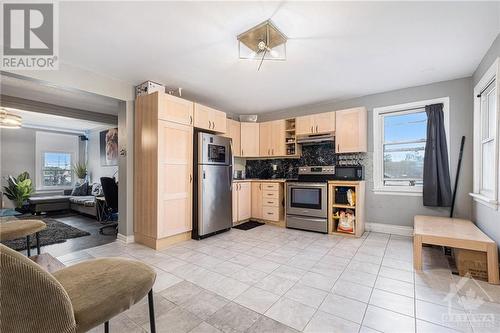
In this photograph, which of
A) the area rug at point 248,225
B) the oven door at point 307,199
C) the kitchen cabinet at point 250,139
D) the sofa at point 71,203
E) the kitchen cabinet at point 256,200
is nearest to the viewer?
the oven door at point 307,199

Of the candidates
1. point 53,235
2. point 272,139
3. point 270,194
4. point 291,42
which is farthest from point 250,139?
point 53,235

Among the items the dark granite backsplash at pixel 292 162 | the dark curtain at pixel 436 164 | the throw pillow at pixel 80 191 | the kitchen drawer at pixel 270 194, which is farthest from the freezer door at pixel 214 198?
the throw pillow at pixel 80 191

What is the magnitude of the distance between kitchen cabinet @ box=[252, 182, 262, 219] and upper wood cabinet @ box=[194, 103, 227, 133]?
138 centimetres

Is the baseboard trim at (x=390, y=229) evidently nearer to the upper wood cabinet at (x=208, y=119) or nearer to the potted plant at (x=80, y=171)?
the upper wood cabinet at (x=208, y=119)

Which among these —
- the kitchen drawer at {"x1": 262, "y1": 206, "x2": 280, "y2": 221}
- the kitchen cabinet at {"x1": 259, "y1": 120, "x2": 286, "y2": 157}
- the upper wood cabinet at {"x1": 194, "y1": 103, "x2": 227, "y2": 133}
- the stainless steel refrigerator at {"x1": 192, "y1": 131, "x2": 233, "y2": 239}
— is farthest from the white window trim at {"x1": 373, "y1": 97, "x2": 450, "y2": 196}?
the upper wood cabinet at {"x1": 194, "y1": 103, "x2": 227, "y2": 133}

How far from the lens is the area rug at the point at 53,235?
330cm

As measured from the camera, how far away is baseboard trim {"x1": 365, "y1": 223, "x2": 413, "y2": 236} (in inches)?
143

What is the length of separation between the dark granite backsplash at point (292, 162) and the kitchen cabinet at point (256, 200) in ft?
2.03

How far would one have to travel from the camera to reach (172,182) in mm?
3270

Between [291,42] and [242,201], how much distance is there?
307cm

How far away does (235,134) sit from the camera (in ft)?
15.8

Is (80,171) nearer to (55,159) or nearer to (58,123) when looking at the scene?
(55,159)

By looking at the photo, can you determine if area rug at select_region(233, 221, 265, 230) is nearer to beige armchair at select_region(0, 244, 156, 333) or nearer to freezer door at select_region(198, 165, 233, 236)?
freezer door at select_region(198, 165, 233, 236)

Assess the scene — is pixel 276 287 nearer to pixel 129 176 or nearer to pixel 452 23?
pixel 129 176
